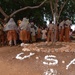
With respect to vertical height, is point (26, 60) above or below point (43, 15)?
below

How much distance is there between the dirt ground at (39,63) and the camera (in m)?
9.38

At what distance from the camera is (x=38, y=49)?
1143 cm

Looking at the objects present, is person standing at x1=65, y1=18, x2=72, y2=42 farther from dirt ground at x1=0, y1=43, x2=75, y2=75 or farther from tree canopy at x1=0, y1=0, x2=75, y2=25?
dirt ground at x1=0, y1=43, x2=75, y2=75

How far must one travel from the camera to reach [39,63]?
392 inches

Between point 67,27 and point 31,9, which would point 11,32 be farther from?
point 31,9

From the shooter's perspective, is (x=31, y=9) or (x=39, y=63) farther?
(x=31, y=9)

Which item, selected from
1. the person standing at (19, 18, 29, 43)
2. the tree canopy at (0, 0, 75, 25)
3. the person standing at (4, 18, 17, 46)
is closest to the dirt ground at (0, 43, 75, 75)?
the person standing at (4, 18, 17, 46)

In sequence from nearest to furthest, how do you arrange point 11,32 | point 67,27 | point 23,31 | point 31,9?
point 11,32
point 23,31
point 67,27
point 31,9

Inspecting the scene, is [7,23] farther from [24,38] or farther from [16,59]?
[16,59]

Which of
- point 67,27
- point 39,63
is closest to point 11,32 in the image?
point 67,27

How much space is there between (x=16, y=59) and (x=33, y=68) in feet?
3.62

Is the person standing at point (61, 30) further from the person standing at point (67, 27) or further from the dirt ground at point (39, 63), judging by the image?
the dirt ground at point (39, 63)

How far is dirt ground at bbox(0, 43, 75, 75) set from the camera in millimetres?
9383

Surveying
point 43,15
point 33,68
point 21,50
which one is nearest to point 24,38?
point 21,50
